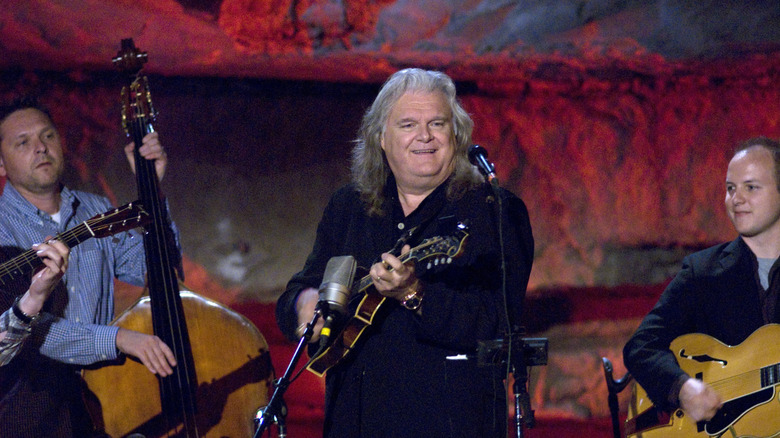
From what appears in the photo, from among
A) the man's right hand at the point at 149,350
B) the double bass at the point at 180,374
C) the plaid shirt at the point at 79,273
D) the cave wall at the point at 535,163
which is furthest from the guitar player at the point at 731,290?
the plaid shirt at the point at 79,273

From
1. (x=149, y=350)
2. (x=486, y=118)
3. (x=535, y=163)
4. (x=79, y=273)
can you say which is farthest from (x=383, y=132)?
(x=535, y=163)

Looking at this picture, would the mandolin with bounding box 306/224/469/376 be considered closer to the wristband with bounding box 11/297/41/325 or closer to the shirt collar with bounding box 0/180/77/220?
the wristband with bounding box 11/297/41/325

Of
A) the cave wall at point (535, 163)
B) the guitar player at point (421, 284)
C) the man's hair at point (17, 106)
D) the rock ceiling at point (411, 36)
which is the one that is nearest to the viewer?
the guitar player at point (421, 284)

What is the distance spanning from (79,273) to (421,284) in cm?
194

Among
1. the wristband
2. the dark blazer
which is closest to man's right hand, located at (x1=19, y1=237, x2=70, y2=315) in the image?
the wristband

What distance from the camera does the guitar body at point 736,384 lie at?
306 cm

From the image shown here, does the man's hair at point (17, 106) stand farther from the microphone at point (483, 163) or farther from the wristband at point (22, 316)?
the microphone at point (483, 163)

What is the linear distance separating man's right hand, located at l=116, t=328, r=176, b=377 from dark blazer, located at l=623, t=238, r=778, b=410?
6.64 ft

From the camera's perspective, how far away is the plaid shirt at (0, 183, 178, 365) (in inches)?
121

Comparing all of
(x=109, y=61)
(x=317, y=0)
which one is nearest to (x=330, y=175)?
(x=317, y=0)

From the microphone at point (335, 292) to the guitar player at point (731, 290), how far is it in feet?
5.68

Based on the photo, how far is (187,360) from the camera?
311 centimetres

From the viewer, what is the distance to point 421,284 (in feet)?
7.51

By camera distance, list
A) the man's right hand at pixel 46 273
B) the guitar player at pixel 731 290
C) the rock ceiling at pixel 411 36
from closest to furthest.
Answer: the man's right hand at pixel 46 273
the guitar player at pixel 731 290
the rock ceiling at pixel 411 36
